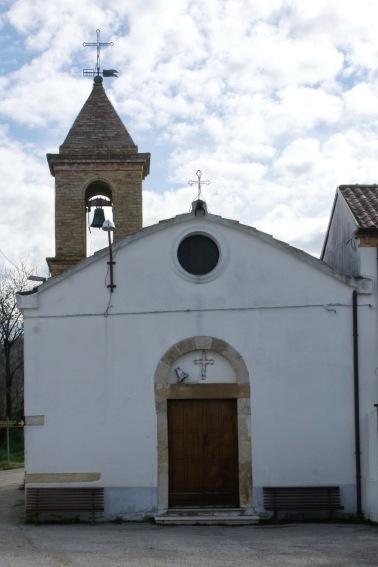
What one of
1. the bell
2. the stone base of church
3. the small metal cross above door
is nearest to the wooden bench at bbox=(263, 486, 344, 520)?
the stone base of church

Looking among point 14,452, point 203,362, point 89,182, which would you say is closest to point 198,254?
point 203,362

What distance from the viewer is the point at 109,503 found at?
15109mm

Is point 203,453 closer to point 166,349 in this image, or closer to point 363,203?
point 166,349

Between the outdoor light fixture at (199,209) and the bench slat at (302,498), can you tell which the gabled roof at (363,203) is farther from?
the bench slat at (302,498)

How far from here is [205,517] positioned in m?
14.6

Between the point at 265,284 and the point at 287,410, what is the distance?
2.39 meters

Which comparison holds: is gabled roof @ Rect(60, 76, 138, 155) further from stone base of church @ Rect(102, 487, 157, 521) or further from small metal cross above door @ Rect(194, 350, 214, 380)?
stone base of church @ Rect(102, 487, 157, 521)

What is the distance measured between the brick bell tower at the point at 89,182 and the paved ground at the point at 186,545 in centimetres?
732

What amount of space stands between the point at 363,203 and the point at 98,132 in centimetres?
727

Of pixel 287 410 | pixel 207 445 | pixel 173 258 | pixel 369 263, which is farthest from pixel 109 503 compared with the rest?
pixel 369 263

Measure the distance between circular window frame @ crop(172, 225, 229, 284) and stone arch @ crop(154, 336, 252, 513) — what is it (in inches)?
44.8

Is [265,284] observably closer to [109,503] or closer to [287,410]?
[287,410]

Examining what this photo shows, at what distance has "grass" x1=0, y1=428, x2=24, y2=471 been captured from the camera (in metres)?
30.9

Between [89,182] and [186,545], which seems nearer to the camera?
[186,545]
